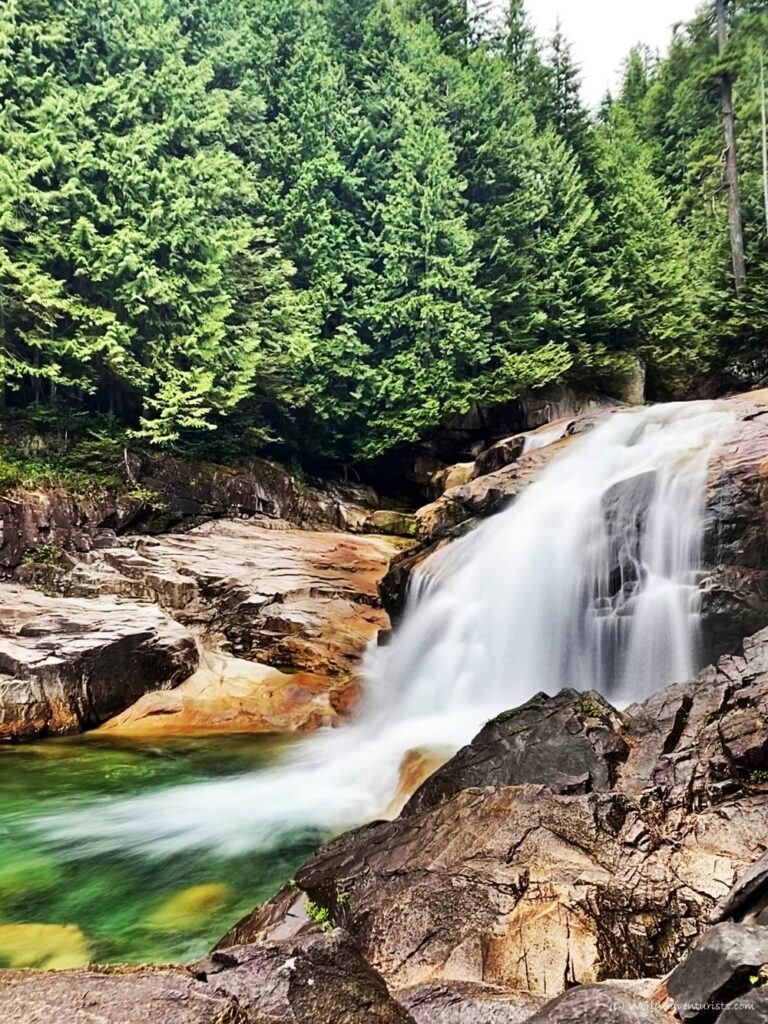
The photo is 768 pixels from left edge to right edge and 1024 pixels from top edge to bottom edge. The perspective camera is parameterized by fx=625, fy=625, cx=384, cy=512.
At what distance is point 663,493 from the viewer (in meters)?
9.48

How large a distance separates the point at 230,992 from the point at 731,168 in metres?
24.7

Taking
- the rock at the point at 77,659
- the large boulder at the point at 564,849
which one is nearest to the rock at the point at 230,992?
the large boulder at the point at 564,849

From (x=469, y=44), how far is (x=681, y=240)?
43.3 ft

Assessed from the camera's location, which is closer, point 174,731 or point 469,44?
point 174,731

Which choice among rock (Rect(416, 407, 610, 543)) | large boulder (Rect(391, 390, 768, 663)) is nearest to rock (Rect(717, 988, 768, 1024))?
large boulder (Rect(391, 390, 768, 663))

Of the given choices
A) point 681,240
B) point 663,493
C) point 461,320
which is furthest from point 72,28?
point 681,240

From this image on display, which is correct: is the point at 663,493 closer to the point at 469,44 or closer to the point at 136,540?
the point at 136,540

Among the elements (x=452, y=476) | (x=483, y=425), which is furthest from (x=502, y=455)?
(x=483, y=425)

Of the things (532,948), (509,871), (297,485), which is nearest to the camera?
(532,948)

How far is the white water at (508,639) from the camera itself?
6.91 m

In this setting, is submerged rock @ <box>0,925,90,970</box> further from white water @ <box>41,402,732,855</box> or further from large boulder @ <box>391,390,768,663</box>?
large boulder @ <box>391,390,768,663</box>

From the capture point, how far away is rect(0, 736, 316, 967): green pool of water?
179 inches

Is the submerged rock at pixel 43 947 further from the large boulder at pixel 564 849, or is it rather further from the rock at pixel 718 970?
the rock at pixel 718 970

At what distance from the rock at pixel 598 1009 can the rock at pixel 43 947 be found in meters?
3.41
